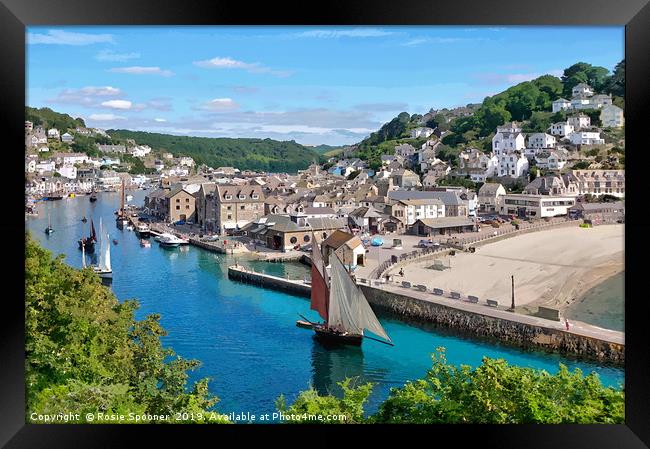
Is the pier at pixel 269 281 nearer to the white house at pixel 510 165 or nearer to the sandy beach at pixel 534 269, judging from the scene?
the sandy beach at pixel 534 269

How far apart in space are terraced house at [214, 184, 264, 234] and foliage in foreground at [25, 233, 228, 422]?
421cm

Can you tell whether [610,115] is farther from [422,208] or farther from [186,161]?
[186,161]

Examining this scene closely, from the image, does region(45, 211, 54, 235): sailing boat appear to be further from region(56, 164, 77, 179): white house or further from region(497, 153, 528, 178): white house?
region(497, 153, 528, 178): white house

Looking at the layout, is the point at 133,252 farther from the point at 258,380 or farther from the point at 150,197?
the point at 258,380

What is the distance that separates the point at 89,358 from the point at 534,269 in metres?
5.31

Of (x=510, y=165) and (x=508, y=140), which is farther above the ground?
(x=508, y=140)

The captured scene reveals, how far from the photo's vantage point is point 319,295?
642 centimetres

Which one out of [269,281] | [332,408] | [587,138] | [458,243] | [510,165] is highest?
[587,138]

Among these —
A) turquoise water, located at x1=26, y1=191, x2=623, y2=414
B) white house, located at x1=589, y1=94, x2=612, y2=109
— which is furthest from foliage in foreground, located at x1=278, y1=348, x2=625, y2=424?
white house, located at x1=589, y1=94, x2=612, y2=109

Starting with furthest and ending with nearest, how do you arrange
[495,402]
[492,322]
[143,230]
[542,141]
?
[143,230]
[542,141]
[492,322]
[495,402]

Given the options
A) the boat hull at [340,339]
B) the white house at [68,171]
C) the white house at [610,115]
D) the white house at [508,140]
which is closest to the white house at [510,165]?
A: the white house at [508,140]

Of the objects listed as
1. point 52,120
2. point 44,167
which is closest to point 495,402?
point 52,120

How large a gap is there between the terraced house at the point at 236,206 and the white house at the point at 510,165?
3177mm
